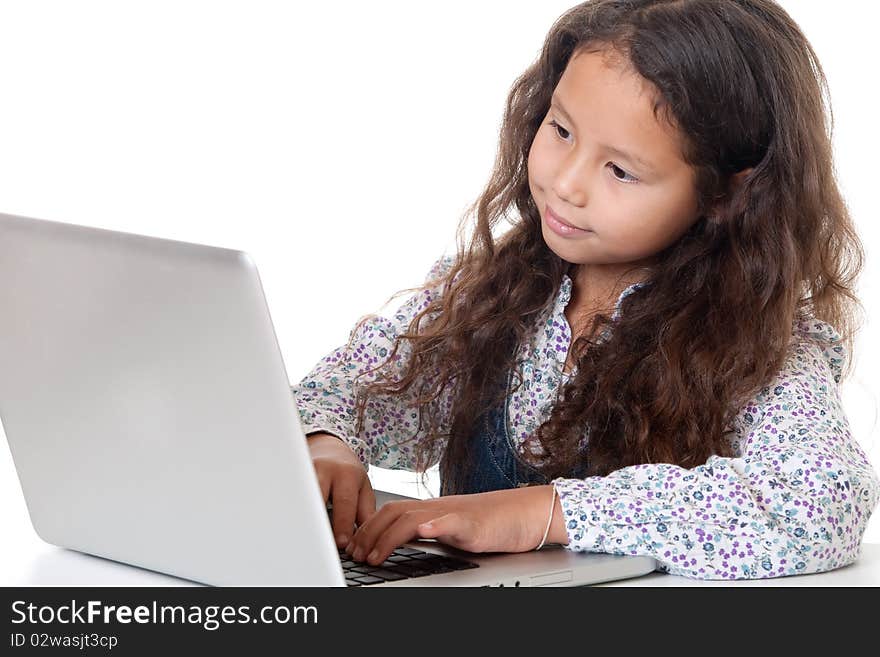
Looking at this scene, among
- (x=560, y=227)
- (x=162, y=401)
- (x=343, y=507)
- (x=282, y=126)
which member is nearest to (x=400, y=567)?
(x=343, y=507)

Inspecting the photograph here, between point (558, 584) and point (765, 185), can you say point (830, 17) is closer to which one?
point (765, 185)

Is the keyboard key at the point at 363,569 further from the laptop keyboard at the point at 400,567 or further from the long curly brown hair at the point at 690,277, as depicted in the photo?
the long curly brown hair at the point at 690,277

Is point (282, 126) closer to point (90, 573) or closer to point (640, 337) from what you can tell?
point (640, 337)

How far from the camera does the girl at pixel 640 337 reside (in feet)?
3.66

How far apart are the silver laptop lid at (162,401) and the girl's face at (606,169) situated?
543 mm

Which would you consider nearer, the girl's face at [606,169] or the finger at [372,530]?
the finger at [372,530]

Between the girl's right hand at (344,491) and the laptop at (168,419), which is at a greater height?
the laptop at (168,419)

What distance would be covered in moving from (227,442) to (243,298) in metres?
0.12

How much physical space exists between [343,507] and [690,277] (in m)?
0.49

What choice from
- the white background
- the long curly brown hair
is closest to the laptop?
the long curly brown hair

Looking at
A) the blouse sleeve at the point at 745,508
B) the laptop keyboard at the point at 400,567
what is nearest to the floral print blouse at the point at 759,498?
the blouse sleeve at the point at 745,508

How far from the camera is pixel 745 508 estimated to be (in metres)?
1.11

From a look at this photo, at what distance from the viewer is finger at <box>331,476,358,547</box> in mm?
1142

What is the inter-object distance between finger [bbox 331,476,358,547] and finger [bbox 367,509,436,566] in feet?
0.23
